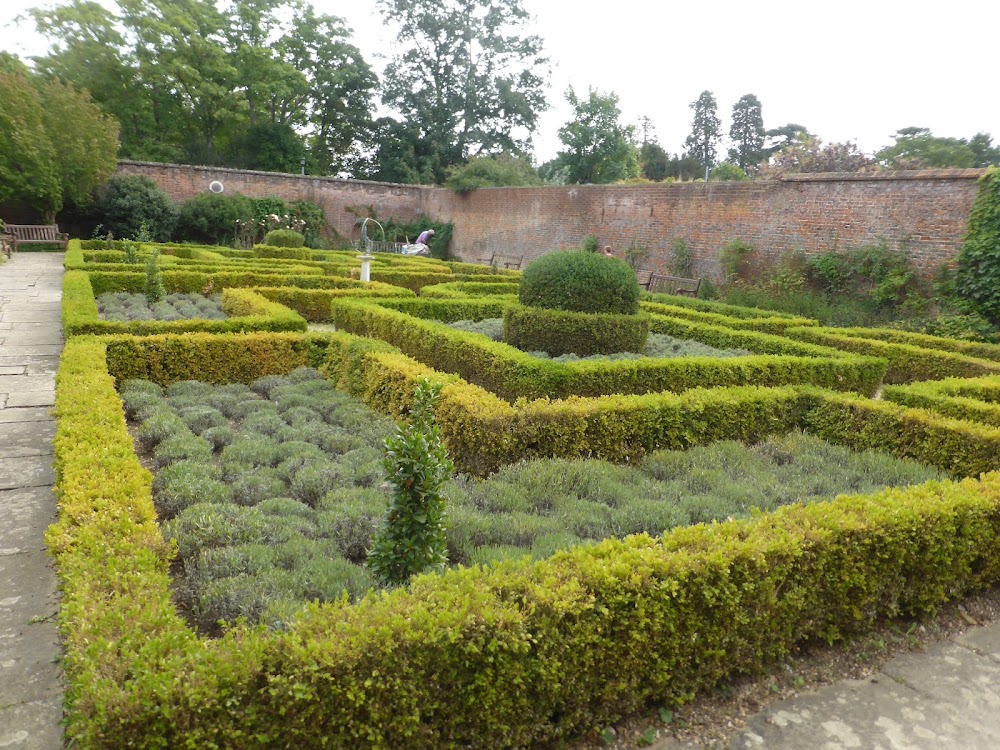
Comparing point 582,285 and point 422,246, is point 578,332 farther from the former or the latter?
point 422,246

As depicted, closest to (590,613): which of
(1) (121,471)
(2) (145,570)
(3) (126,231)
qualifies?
(2) (145,570)

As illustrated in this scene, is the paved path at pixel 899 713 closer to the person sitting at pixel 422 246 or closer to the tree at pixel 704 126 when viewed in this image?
the person sitting at pixel 422 246

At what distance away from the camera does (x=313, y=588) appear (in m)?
2.99

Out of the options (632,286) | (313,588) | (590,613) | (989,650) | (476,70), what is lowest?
(989,650)

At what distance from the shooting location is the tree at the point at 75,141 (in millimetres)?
22062

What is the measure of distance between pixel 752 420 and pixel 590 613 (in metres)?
3.63

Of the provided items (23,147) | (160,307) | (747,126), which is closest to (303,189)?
(23,147)

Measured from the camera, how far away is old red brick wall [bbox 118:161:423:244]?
2611 cm

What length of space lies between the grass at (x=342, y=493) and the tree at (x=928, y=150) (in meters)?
26.0

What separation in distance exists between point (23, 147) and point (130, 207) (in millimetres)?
3562

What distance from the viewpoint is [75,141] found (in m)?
22.2

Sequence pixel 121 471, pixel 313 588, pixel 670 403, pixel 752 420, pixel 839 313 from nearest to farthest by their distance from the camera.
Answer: pixel 313 588 < pixel 121 471 < pixel 670 403 < pixel 752 420 < pixel 839 313

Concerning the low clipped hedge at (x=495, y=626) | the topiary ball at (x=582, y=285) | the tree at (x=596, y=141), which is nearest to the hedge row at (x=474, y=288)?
the topiary ball at (x=582, y=285)

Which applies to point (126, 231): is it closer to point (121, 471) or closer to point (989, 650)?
point (121, 471)
